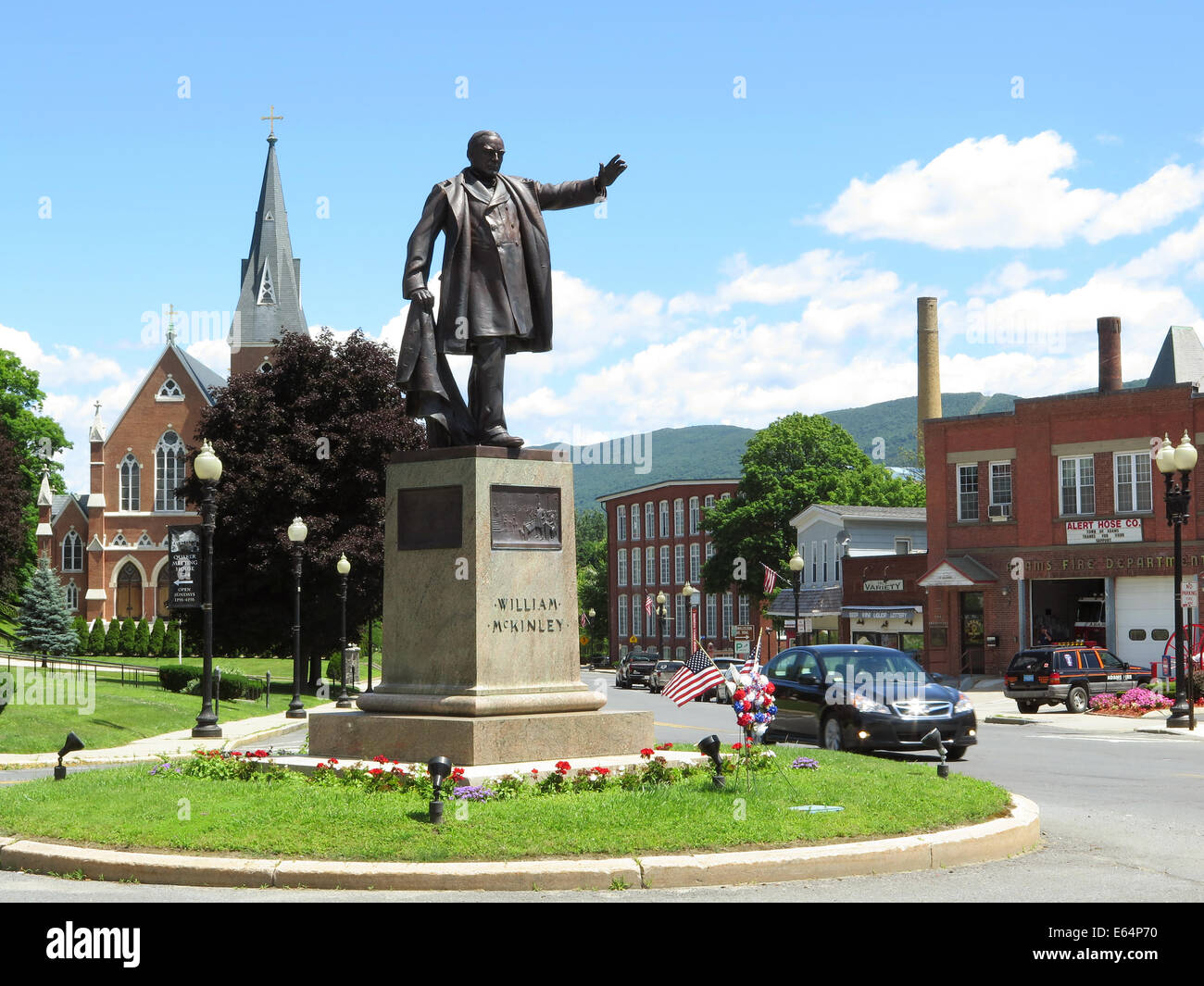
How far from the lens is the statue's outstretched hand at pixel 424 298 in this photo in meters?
11.9

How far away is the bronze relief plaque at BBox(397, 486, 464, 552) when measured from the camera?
37.5 feet

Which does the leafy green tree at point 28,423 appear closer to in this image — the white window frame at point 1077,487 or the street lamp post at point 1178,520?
the white window frame at point 1077,487

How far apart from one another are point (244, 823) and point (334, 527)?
1346 inches

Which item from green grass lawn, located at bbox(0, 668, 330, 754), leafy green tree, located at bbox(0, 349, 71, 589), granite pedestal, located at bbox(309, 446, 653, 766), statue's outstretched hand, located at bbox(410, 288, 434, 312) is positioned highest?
leafy green tree, located at bbox(0, 349, 71, 589)

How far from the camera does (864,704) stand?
17.6m

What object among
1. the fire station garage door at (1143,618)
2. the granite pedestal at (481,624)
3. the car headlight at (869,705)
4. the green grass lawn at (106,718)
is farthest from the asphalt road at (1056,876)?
the fire station garage door at (1143,618)

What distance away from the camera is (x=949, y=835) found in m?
9.23

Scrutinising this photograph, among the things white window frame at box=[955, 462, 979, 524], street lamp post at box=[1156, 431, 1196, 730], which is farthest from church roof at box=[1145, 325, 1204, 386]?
street lamp post at box=[1156, 431, 1196, 730]

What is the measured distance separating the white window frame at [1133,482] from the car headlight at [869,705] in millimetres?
31099

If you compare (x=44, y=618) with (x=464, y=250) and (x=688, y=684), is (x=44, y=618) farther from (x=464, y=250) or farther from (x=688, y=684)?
(x=464, y=250)

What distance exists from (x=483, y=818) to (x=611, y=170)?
6.49m

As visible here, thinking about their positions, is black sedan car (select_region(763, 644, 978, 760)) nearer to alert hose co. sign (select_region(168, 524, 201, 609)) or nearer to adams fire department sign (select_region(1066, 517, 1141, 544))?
alert hose co. sign (select_region(168, 524, 201, 609))

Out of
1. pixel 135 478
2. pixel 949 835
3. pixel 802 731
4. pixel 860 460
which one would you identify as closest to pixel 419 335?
pixel 949 835

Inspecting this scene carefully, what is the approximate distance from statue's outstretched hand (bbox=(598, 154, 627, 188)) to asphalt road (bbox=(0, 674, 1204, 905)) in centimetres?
705
